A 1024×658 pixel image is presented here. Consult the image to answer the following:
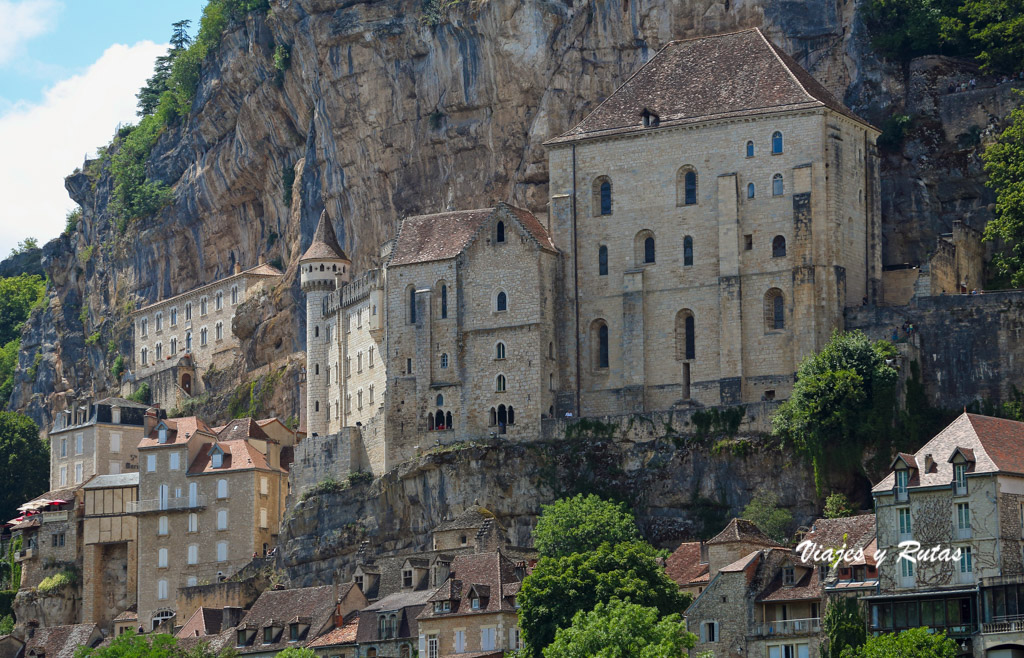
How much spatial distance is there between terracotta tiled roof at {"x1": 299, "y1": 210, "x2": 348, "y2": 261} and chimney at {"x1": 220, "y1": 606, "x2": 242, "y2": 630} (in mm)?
22394

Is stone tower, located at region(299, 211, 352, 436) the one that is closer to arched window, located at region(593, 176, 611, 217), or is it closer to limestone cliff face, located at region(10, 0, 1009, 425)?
limestone cliff face, located at region(10, 0, 1009, 425)

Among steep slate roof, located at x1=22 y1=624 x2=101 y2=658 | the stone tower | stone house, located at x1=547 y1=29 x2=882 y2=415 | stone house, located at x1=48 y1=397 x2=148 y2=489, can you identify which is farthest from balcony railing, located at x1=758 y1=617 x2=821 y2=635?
stone house, located at x1=48 y1=397 x2=148 y2=489

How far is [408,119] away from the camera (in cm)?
11500

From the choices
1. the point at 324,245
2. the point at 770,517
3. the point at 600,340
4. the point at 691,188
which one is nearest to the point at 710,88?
the point at 691,188

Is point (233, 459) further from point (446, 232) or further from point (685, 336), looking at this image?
point (685, 336)

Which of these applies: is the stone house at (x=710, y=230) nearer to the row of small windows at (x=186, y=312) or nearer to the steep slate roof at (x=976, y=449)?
the steep slate roof at (x=976, y=449)

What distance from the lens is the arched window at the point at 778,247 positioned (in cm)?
9675

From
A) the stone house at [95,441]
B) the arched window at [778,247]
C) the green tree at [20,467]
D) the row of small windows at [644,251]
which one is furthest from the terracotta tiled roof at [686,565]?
the green tree at [20,467]

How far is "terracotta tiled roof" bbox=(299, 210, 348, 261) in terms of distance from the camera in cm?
11406

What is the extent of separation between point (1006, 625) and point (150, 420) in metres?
56.8

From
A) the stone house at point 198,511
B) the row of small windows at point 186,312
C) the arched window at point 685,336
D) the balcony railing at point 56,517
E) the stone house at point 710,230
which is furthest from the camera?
the row of small windows at point 186,312

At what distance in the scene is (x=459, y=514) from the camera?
96.3 meters

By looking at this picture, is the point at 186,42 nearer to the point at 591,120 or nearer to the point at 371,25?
the point at 371,25

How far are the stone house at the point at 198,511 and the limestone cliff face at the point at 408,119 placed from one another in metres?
11.0
